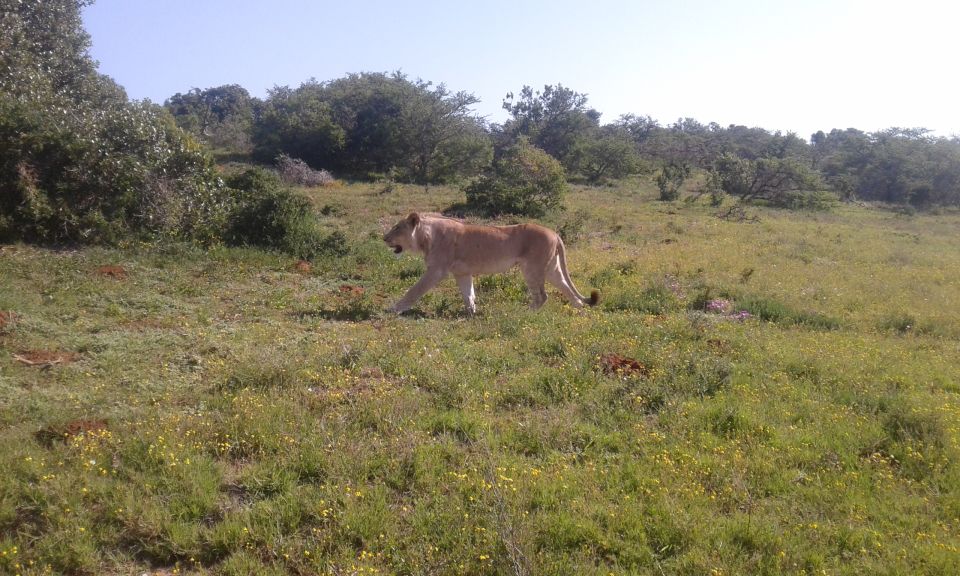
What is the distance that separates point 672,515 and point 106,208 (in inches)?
497

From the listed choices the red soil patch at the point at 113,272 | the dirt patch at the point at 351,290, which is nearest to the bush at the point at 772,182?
the dirt patch at the point at 351,290

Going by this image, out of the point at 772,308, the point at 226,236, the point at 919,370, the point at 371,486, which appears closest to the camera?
the point at 371,486

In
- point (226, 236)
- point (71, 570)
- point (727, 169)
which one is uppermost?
point (727, 169)

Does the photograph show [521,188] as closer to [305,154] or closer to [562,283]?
[562,283]

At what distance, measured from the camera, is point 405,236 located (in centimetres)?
1005

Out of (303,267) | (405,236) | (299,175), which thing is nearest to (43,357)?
(405,236)

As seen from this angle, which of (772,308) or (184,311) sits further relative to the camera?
(772,308)

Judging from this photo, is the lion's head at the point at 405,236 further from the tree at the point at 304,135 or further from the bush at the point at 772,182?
the bush at the point at 772,182

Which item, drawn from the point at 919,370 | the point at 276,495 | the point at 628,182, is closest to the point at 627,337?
the point at 919,370

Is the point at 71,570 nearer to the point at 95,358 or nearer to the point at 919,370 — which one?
the point at 95,358

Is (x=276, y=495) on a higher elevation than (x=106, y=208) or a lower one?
lower

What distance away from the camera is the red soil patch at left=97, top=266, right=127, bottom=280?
1071 cm

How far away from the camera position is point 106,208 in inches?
513

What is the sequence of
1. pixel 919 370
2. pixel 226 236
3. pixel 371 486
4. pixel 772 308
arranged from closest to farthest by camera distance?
pixel 371 486, pixel 919 370, pixel 772 308, pixel 226 236
